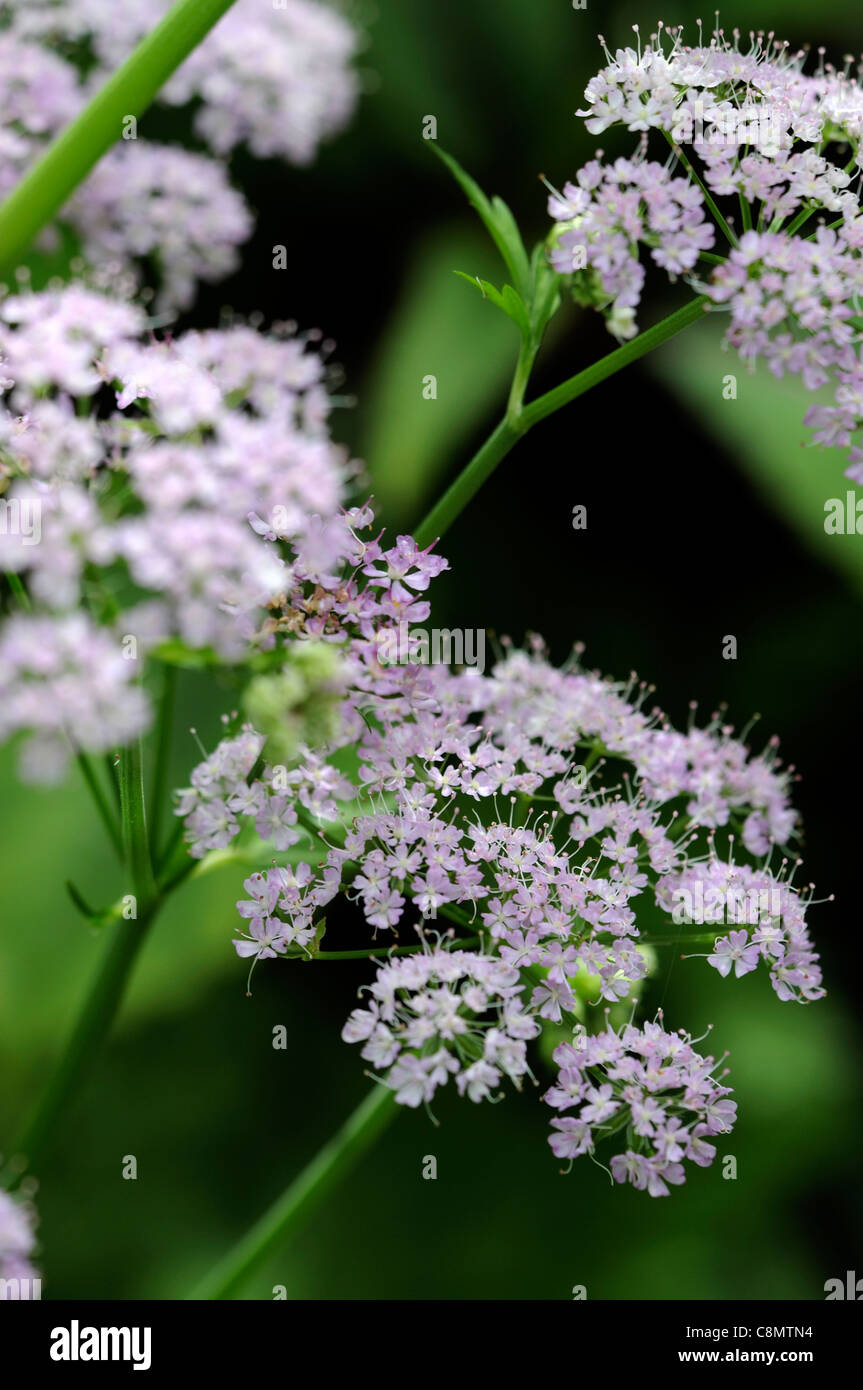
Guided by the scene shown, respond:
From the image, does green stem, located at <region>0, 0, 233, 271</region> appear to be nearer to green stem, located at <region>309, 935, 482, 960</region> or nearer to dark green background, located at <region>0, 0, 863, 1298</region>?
green stem, located at <region>309, 935, 482, 960</region>

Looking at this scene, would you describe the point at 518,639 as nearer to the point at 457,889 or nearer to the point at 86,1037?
the point at 86,1037

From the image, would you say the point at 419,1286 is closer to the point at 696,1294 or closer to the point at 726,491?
the point at 696,1294

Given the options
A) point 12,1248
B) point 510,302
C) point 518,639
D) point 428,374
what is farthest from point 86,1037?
point 428,374

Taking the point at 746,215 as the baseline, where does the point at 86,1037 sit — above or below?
below

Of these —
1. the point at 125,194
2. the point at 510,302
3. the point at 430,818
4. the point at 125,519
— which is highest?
the point at 125,194

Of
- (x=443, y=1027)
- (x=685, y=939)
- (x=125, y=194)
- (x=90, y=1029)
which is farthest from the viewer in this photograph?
(x=125, y=194)

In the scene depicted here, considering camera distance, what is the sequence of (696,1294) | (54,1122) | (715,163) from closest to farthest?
(715,163)
(54,1122)
(696,1294)
